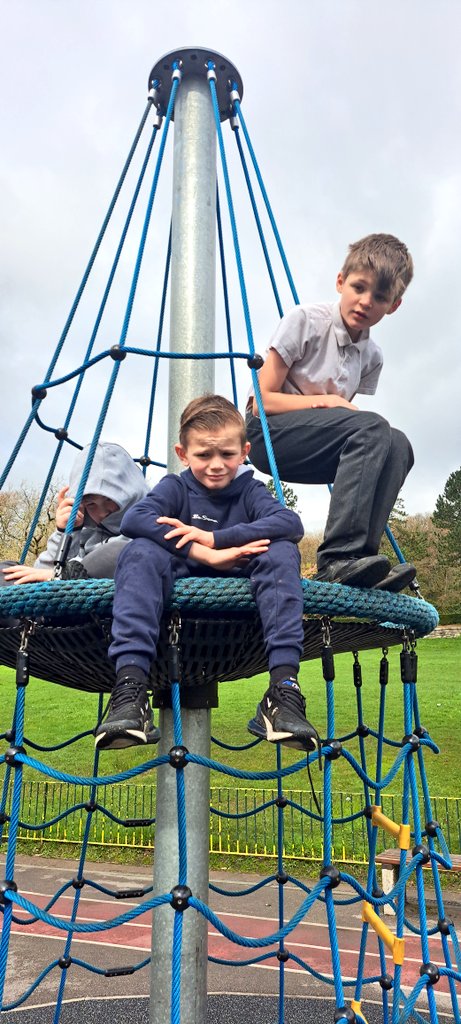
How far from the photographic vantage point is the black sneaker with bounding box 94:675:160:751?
1414 millimetres

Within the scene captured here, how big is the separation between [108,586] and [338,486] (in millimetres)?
717

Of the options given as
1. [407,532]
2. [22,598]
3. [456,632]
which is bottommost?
[22,598]

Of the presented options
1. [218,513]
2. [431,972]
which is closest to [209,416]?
[218,513]

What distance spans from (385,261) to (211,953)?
6.54 m

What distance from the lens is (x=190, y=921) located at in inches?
73.0

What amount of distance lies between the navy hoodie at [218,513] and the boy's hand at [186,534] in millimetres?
12

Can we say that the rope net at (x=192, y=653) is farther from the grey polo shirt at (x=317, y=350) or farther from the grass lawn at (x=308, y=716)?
the grass lawn at (x=308, y=716)

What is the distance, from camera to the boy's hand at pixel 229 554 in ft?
5.28

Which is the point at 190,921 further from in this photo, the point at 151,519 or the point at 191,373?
the point at 191,373

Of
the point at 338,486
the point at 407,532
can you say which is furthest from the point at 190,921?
the point at 407,532

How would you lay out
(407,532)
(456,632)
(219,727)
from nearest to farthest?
(219,727), (456,632), (407,532)

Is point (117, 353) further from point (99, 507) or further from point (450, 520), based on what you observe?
point (450, 520)

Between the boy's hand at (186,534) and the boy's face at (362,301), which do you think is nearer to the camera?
the boy's hand at (186,534)

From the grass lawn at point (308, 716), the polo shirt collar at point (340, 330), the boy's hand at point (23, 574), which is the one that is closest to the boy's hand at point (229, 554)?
the boy's hand at point (23, 574)
